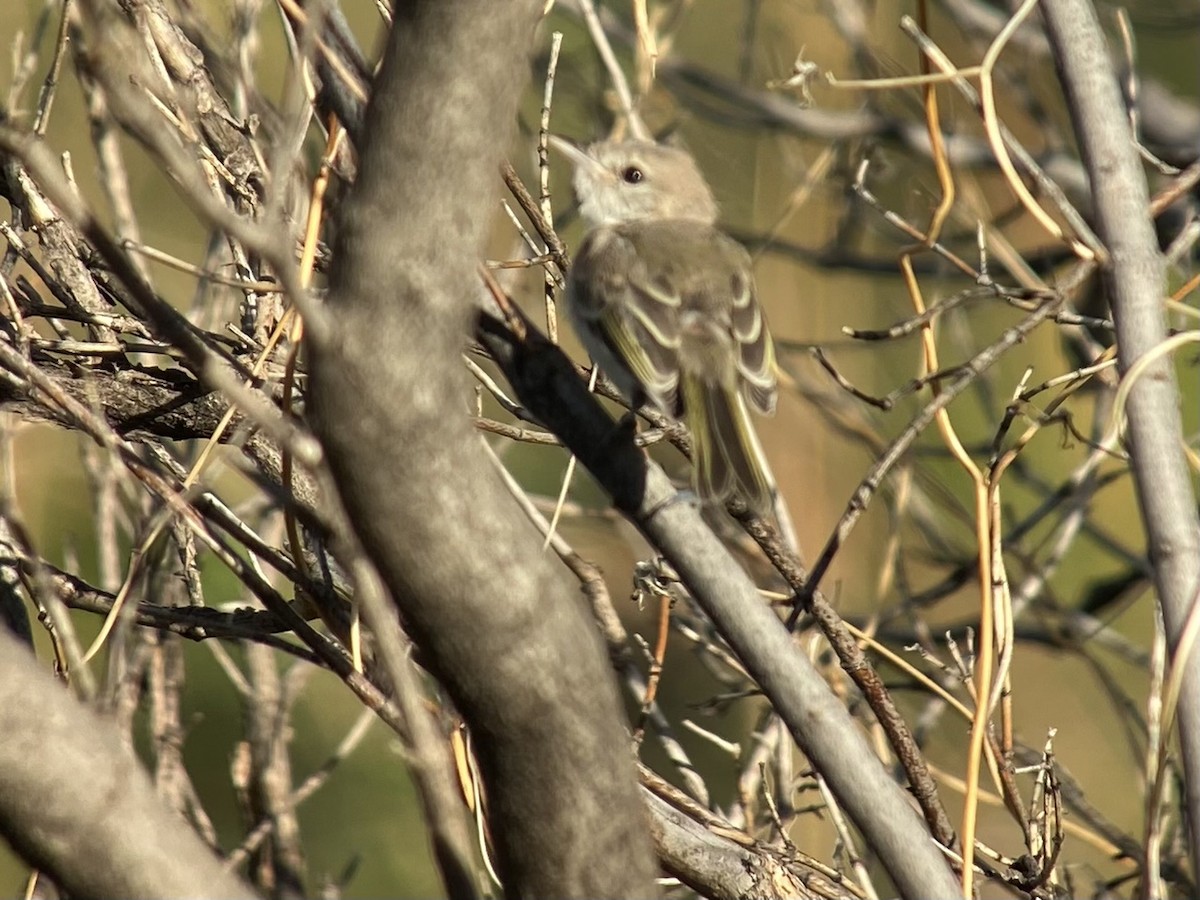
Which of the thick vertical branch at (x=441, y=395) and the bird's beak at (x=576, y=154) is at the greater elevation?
Result: the bird's beak at (x=576, y=154)

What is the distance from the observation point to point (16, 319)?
8.75 feet

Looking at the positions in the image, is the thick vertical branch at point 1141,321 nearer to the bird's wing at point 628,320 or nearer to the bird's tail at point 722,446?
the bird's tail at point 722,446

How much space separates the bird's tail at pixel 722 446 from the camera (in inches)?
107

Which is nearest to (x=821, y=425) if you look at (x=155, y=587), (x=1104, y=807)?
(x=1104, y=807)

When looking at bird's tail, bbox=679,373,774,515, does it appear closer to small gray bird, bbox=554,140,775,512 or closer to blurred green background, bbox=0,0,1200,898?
small gray bird, bbox=554,140,775,512

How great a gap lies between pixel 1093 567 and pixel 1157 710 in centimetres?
391

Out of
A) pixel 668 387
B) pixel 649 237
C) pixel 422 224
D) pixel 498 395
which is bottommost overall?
pixel 422 224

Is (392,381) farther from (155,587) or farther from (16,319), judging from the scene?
(155,587)

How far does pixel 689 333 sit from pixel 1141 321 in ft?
4.12

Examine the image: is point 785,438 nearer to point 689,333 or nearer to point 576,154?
point 576,154

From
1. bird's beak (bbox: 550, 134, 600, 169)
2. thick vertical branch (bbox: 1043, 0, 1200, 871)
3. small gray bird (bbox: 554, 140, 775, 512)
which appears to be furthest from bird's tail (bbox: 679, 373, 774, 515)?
bird's beak (bbox: 550, 134, 600, 169)

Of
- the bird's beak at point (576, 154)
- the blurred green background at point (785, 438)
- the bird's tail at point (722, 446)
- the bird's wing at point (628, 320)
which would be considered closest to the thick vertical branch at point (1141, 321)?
the bird's tail at point (722, 446)

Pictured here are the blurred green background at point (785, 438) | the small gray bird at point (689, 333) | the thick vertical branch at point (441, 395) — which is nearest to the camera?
the thick vertical branch at point (441, 395)

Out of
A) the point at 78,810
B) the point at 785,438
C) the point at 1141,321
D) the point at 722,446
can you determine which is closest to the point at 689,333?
the point at 722,446
